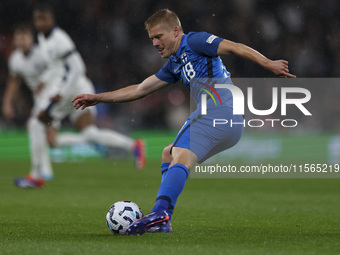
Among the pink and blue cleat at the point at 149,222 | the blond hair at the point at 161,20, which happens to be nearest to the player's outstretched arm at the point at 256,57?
the blond hair at the point at 161,20

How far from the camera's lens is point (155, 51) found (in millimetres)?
16797

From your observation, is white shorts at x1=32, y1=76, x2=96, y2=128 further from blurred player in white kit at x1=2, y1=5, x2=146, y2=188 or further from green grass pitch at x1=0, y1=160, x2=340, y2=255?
green grass pitch at x1=0, y1=160, x2=340, y2=255

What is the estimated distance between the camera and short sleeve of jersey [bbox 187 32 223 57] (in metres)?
4.81

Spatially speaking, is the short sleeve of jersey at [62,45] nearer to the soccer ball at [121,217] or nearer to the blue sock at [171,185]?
the soccer ball at [121,217]

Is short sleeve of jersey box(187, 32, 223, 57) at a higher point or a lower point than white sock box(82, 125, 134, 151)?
higher

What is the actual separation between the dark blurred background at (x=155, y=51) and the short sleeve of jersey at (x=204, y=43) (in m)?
10.1

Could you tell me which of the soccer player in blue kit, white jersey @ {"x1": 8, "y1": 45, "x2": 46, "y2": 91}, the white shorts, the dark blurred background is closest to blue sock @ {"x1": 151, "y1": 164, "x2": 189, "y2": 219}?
the soccer player in blue kit

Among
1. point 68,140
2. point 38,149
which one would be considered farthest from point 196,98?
point 68,140

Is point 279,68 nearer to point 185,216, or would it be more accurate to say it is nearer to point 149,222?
point 149,222

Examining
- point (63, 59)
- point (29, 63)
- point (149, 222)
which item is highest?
point (29, 63)

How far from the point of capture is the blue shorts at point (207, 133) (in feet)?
16.2

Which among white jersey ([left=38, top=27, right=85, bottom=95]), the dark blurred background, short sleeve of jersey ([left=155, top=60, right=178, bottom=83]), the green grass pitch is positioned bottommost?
the green grass pitch

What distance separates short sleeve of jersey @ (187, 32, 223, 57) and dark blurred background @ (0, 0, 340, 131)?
1014 centimetres

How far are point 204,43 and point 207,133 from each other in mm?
617
